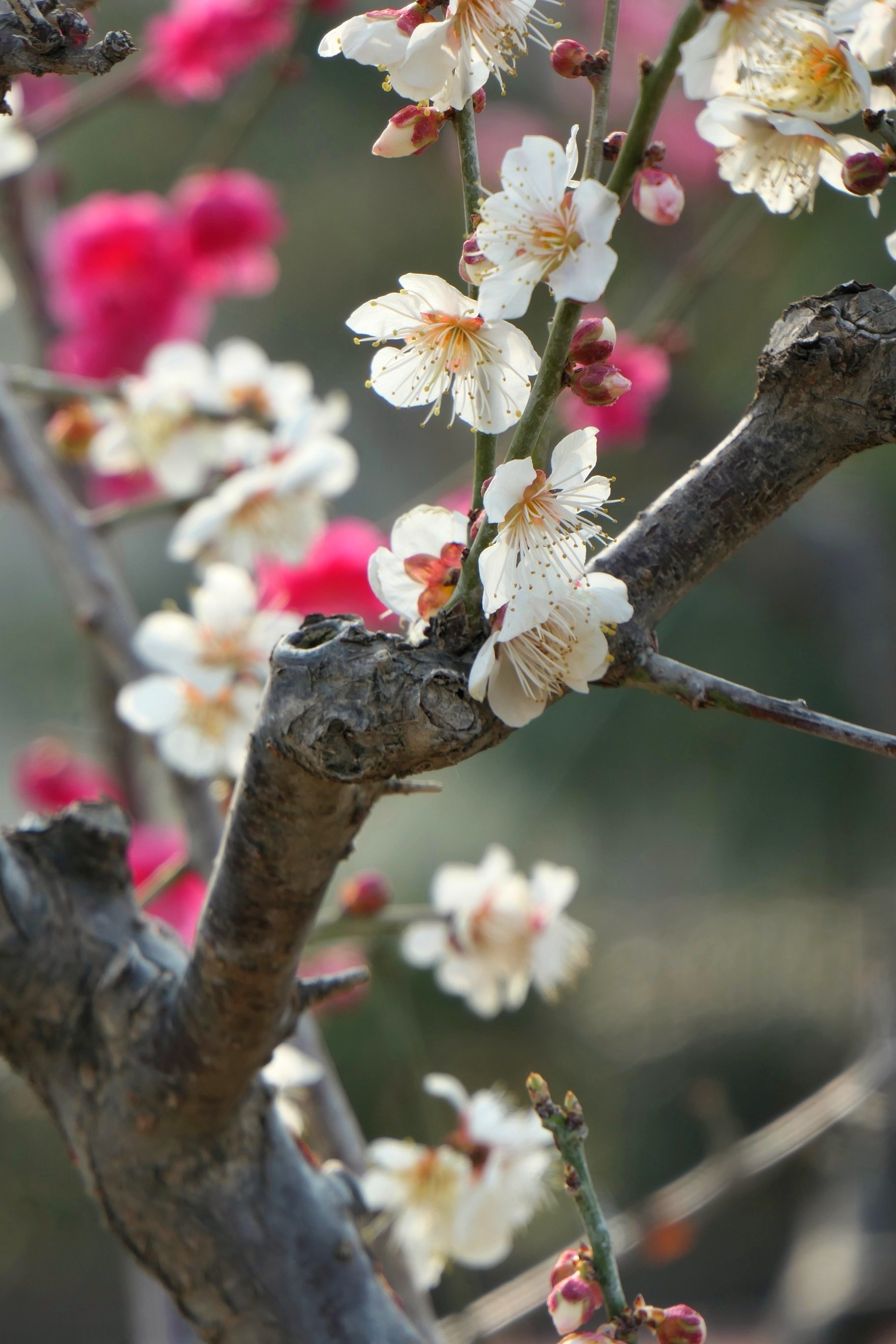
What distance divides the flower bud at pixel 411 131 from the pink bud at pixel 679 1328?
39cm

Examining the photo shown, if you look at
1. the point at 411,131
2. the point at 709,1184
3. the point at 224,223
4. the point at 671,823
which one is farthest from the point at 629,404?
the point at 671,823

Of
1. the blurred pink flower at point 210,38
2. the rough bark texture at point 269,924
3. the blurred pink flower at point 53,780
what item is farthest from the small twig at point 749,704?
the blurred pink flower at point 210,38

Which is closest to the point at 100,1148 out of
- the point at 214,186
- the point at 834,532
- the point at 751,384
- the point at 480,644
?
the point at 480,644

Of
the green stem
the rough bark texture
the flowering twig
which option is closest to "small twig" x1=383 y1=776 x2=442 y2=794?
the rough bark texture

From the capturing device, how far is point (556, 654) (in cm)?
37

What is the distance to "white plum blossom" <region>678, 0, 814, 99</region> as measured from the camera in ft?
1.01

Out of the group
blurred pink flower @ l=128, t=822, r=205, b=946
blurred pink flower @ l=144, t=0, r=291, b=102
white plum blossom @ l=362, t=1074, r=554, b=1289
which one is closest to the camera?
white plum blossom @ l=362, t=1074, r=554, b=1289

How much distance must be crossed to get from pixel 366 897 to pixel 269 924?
1.10 ft

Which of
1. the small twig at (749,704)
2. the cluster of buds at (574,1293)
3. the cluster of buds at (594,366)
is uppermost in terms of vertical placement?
the cluster of buds at (594,366)

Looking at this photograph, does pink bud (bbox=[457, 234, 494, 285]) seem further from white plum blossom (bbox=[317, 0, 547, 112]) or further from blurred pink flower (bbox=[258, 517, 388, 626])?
blurred pink flower (bbox=[258, 517, 388, 626])

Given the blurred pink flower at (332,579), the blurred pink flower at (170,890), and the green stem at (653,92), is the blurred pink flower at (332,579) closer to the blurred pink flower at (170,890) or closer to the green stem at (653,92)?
the blurred pink flower at (170,890)

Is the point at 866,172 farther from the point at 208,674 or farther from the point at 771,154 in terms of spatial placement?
the point at 208,674

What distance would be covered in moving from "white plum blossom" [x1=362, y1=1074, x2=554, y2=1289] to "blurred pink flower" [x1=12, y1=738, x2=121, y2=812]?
626mm

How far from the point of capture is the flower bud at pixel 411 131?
37 cm
